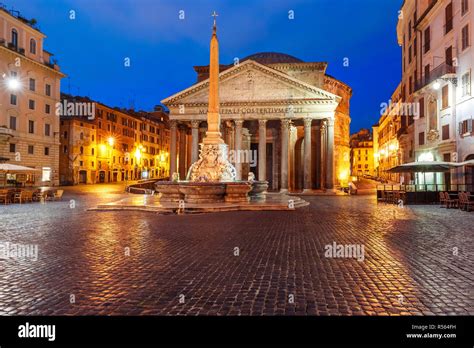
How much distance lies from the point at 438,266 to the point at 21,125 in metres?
42.9

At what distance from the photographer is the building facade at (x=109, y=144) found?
179ft

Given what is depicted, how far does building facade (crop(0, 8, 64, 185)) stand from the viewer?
121 ft

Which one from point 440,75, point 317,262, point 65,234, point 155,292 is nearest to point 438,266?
point 317,262

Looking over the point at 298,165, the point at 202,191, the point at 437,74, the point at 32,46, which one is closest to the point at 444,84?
the point at 437,74

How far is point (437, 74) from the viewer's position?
26.9 meters

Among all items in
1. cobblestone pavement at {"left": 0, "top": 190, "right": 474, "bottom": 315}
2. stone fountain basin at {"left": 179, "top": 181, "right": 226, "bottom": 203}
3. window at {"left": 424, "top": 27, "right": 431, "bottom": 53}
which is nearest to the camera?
cobblestone pavement at {"left": 0, "top": 190, "right": 474, "bottom": 315}

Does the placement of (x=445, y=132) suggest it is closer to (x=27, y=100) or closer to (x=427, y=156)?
(x=427, y=156)

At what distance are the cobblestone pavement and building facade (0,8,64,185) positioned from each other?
32.1 m

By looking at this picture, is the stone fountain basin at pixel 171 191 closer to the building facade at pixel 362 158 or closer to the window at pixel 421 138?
the window at pixel 421 138

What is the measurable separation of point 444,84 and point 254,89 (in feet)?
59.4

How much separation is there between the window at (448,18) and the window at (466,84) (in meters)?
4.38

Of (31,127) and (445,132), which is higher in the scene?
(31,127)

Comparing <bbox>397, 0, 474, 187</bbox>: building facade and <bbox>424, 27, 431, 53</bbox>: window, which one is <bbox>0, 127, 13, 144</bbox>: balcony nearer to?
<bbox>397, 0, 474, 187</bbox>: building facade

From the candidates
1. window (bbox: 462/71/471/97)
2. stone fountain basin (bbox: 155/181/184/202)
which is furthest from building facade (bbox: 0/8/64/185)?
window (bbox: 462/71/471/97)
